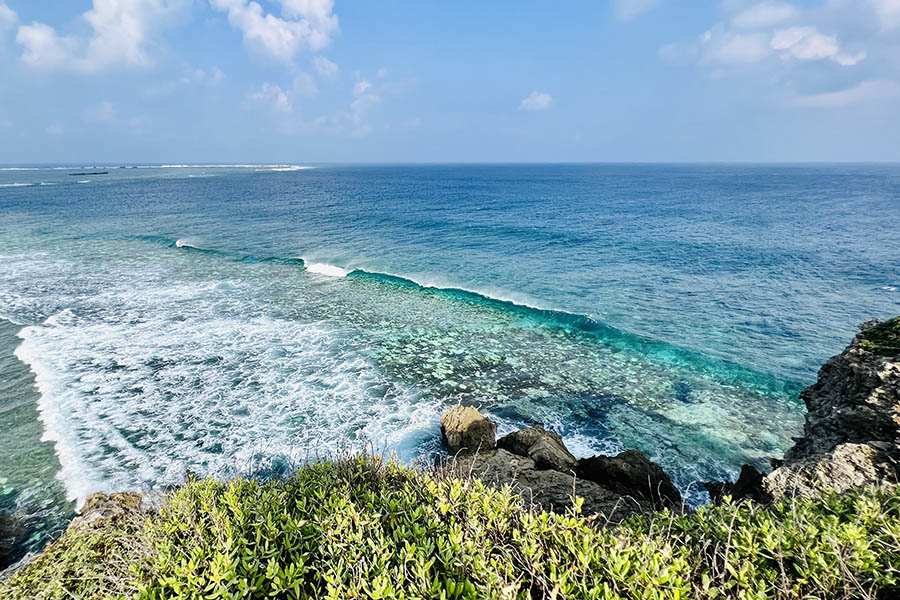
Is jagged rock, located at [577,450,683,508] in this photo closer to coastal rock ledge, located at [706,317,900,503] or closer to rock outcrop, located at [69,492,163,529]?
coastal rock ledge, located at [706,317,900,503]

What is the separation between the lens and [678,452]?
1422cm

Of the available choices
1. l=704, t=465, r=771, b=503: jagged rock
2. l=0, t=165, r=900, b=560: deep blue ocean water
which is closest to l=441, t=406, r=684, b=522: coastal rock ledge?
l=704, t=465, r=771, b=503: jagged rock

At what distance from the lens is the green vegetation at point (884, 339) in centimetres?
998

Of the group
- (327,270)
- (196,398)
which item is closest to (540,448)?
(196,398)

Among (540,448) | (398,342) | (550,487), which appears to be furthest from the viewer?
(398,342)

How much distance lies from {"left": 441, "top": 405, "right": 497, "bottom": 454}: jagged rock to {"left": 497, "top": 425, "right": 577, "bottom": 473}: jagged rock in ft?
1.89

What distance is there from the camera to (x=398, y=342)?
21.8 m

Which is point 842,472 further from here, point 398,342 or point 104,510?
point 398,342

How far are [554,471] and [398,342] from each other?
12.8 m

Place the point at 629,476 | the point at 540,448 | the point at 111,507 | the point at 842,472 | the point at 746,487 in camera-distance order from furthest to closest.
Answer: the point at 540,448 → the point at 629,476 → the point at 746,487 → the point at 111,507 → the point at 842,472

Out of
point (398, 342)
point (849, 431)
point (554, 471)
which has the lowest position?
point (398, 342)

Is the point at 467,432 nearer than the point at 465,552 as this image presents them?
No

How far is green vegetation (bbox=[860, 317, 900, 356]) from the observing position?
393 inches

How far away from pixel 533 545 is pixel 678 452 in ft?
39.2
